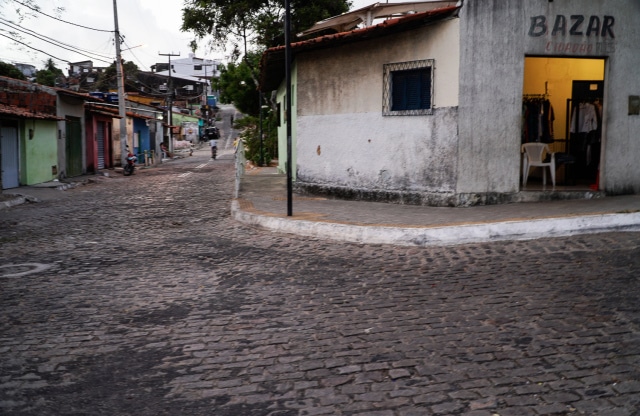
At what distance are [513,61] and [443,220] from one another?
357 cm

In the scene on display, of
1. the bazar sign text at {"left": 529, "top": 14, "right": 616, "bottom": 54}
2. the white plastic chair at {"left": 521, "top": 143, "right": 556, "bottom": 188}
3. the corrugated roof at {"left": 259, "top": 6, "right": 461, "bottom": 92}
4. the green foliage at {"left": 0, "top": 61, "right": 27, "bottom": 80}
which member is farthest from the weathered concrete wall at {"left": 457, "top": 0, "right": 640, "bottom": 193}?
the green foliage at {"left": 0, "top": 61, "right": 27, "bottom": 80}

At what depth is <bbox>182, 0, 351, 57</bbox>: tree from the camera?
85.9ft

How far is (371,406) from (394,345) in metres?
0.95

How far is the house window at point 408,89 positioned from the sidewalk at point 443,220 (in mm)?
1919

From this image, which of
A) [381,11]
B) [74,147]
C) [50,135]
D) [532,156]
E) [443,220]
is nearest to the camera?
[443,220]

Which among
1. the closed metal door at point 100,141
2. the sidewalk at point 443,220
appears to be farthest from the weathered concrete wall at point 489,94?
the closed metal door at point 100,141

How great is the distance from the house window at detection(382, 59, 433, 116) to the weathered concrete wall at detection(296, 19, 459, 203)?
0.37ft

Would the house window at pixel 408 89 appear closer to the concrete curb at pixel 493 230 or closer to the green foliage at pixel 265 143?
the concrete curb at pixel 493 230

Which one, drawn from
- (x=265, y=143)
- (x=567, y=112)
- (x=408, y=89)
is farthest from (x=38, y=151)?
(x=567, y=112)

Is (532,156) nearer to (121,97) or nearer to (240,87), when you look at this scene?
(121,97)

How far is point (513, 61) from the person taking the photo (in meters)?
10.1

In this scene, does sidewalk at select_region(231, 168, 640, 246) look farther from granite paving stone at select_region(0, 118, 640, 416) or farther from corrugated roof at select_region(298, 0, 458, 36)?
corrugated roof at select_region(298, 0, 458, 36)

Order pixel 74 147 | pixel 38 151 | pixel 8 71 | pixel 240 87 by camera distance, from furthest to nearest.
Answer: pixel 8 71 → pixel 240 87 → pixel 74 147 → pixel 38 151

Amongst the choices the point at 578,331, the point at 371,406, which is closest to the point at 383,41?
the point at 578,331
